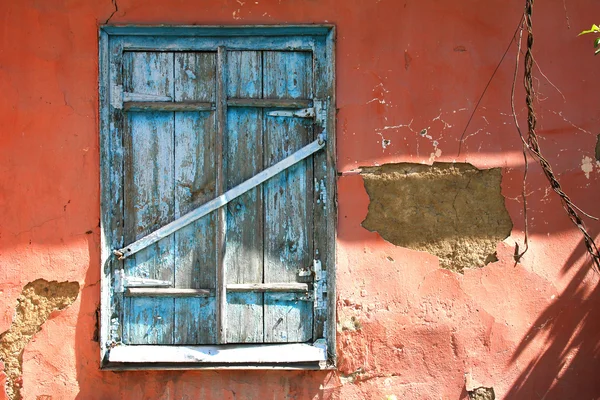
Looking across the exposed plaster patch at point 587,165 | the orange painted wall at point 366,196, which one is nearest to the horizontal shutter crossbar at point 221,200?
the orange painted wall at point 366,196

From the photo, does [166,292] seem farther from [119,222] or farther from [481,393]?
[481,393]

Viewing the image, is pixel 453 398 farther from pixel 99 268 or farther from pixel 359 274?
pixel 99 268

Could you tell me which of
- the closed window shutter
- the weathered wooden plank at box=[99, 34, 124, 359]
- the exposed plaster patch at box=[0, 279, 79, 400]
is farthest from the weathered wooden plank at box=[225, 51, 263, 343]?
the exposed plaster patch at box=[0, 279, 79, 400]

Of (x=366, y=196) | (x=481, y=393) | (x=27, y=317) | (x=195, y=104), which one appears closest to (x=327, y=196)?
(x=366, y=196)

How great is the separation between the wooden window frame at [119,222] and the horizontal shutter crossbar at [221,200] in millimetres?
76

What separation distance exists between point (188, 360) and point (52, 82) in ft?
5.21

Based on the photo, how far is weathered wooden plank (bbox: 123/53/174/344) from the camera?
3068 millimetres

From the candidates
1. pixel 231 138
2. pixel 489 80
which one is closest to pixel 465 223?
pixel 489 80

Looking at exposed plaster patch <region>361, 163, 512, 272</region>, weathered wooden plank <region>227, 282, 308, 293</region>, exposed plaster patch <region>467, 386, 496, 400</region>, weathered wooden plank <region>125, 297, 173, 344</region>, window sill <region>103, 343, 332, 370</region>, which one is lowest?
exposed plaster patch <region>467, 386, 496, 400</region>

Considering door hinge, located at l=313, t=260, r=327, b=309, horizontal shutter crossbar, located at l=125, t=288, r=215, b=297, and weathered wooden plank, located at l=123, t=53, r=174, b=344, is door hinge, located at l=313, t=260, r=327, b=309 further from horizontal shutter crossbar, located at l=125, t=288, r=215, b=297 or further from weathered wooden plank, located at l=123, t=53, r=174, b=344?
weathered wooden plank, located at l=123, t=53, r=174, b=344

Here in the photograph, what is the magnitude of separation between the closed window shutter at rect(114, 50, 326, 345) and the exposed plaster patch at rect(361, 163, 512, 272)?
391mm

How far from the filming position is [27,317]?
120 inches

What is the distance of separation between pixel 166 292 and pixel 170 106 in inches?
37.8

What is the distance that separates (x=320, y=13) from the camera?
3072 millimetres
